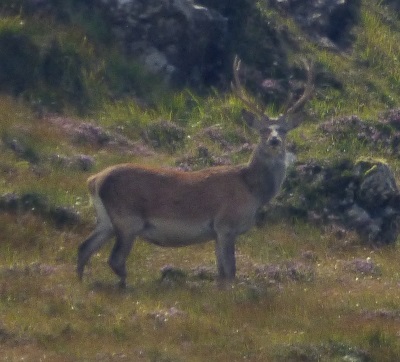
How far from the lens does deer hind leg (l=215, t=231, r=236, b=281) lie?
12375 mm

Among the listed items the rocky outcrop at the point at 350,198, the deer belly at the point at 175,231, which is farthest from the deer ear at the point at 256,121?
the rocky outcrop at the point at 350,198

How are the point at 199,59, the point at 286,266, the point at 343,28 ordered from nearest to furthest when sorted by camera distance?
the point at 286,266 < the point at 199,59 < the point at 343,28

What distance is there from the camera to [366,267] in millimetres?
13477

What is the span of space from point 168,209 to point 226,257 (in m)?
0.85

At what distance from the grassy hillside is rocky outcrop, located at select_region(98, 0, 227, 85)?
1.15 feet

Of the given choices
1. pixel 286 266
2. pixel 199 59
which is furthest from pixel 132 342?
pixel 199 59

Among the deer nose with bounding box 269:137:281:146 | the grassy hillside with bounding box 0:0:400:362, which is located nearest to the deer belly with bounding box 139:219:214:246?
the grassy hillside with bounding box 0:0:400:362

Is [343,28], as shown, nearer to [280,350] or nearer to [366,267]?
[366,267]

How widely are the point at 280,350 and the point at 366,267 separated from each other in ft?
12.9

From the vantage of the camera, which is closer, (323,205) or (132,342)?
(132,342)

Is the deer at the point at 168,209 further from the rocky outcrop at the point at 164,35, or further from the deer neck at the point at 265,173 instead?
the rocky outcrop at the point at 164,35

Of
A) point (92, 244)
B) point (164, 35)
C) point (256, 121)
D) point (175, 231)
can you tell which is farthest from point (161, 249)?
point (164, 35)

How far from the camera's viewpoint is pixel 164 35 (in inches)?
738

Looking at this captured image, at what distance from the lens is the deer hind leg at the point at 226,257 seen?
12375 millimetres
